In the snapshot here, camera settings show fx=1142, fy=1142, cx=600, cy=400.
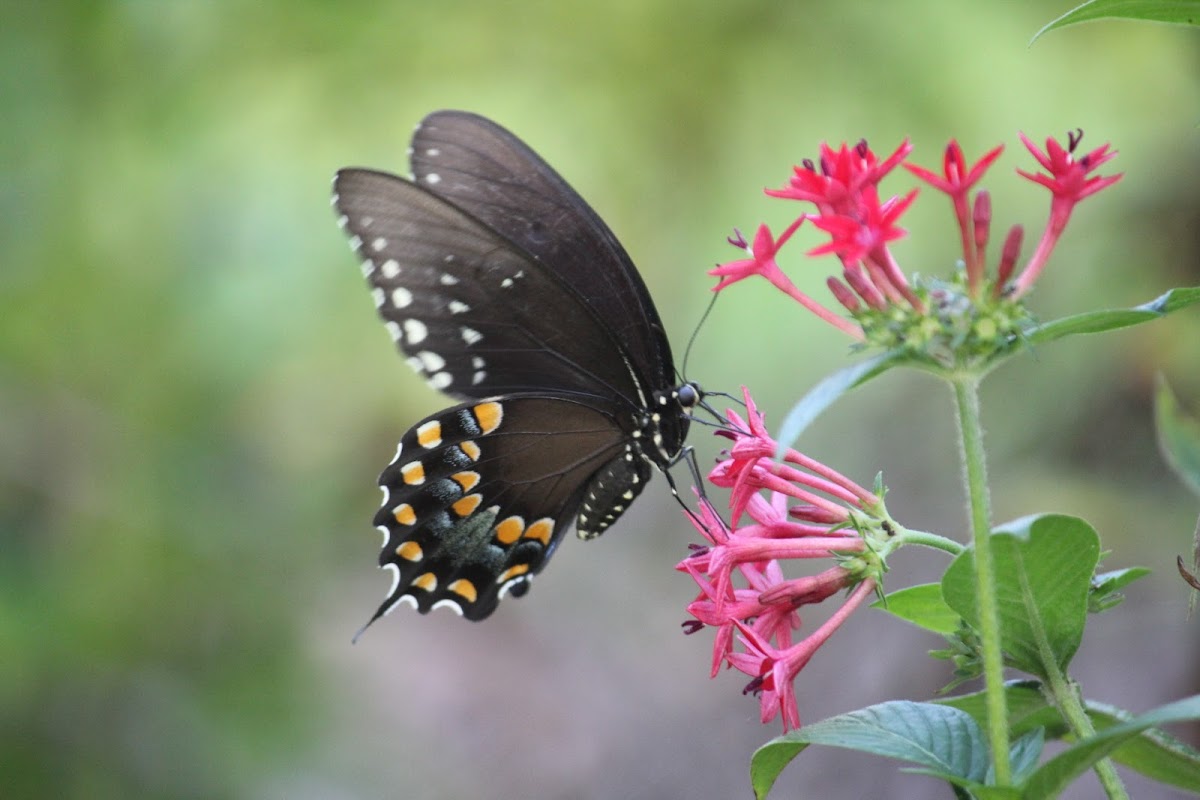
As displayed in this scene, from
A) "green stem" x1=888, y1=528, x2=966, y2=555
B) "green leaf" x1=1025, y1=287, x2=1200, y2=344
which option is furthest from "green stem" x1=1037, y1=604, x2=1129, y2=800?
"green leaf" x1=1025, y1=287, x2=1200, y2=344

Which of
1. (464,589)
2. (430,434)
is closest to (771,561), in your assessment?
(430,434)

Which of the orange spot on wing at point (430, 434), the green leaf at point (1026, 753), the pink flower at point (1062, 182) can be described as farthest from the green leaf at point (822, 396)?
the orange spot on wing at point (430, 434)

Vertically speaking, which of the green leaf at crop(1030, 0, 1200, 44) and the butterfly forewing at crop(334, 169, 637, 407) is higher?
the butterfly forewing at crop(334, 169, 637, 407)

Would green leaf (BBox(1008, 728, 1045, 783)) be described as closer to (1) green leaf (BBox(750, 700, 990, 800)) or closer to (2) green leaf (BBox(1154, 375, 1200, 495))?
(1) green leaf (BBox(750, 700, 990, 800))

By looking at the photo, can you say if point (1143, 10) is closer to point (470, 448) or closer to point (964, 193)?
point (964, 193)

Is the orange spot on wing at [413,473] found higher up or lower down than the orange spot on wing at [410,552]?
higher up

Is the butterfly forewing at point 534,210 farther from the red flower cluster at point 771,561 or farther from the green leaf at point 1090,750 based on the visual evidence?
the green leaf at point 1090,750

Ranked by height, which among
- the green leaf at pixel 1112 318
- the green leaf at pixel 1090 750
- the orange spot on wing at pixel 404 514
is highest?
the orange spot on wing at pixel 404 514
